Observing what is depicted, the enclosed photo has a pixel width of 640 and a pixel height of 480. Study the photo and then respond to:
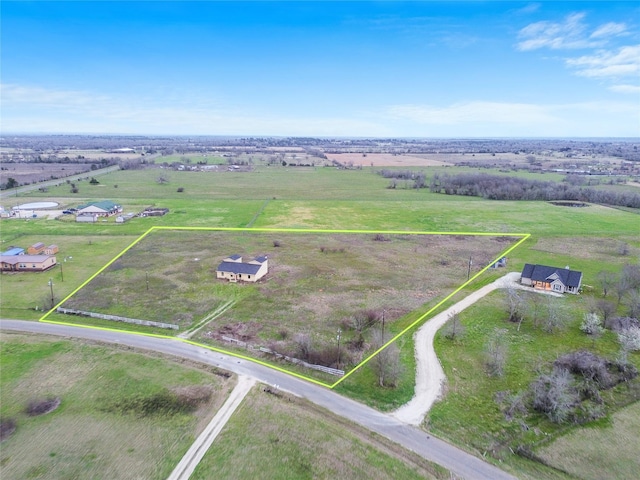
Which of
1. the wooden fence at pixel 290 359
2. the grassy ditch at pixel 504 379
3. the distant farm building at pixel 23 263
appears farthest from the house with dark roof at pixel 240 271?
the grassy ditch at pixel 504 379

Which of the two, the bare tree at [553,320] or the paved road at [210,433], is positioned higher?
the bare tree at [553,320]

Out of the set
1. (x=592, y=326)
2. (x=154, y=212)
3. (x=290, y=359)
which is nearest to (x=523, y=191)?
(x=592, y=326)

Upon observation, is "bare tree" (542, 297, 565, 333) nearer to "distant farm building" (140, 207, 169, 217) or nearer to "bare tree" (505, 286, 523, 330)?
"bare tree" (505, 286, 523, 330)

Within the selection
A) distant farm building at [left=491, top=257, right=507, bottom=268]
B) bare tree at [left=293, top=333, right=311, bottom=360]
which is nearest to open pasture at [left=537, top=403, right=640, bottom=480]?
bare tree at [left=293, top=333, right=311, bottom=360]

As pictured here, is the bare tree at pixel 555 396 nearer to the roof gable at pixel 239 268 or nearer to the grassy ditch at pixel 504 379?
the grassy ditch at pixel 504 379

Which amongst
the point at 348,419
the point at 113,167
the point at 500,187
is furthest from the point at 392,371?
the point at 113,167
